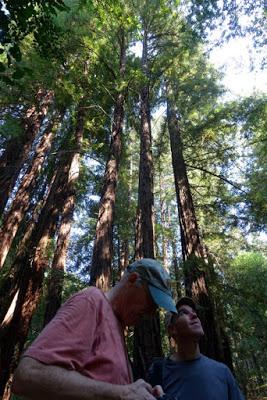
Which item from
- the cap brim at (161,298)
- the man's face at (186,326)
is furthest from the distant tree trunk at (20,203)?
the cap brim at (161,298)

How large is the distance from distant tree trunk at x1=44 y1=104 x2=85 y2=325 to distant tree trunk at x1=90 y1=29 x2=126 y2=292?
1.33 meters

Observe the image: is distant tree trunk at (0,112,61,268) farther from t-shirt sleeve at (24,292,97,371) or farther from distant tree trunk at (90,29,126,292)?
t-shirt sleeve at (24,292,97,371)

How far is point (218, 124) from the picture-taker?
37.0 ft

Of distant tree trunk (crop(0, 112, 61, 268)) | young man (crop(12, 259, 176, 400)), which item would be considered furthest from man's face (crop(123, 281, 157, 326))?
distant tree trunk (crop(0, 112, 61, 268))

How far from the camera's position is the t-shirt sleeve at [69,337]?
133 centimetres

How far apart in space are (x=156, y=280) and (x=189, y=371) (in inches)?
59.7

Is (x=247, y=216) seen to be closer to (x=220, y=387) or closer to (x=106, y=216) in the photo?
(x=106, y=216)

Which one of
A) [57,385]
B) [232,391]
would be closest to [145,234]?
[232,391]

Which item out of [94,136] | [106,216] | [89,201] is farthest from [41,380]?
[89,201]

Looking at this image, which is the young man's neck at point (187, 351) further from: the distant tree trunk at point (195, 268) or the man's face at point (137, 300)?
the distant tree trunk at point (195, 268)

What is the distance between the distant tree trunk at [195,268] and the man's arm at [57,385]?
5.70 metres

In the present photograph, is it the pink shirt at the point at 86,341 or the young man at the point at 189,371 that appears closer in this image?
the pink shirt at the point at 86,341

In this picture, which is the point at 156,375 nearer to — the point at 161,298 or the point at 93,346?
the point at 161,298

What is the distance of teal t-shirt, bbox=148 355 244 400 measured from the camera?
9.07ft
